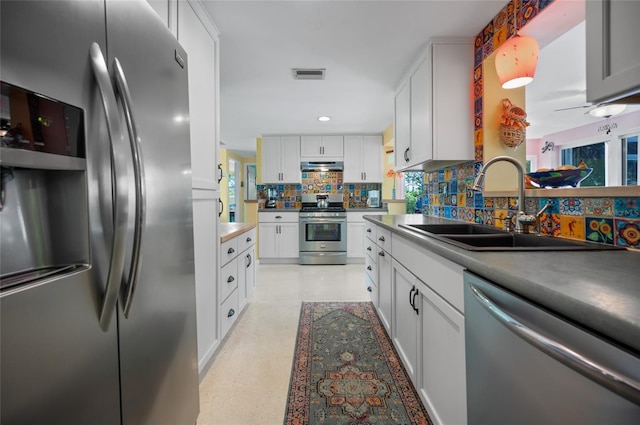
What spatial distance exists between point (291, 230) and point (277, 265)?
64 cm

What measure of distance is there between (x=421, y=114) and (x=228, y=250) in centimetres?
188

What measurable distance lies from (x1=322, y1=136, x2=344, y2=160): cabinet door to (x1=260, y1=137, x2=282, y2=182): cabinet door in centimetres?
83

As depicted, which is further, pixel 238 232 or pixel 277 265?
pixel 277 265

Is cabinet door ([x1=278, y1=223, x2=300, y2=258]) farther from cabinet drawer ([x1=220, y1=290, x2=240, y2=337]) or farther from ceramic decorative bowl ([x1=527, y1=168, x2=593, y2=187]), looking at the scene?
ceramic decorative bowl ([x1=527, y1=168, x2=593, y2=187])

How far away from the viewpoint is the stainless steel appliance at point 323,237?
468 cm

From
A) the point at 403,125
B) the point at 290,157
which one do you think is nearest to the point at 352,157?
the point at 290,157

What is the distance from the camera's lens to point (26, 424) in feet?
1.60

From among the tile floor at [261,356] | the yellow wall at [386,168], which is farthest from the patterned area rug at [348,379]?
the yellow wall at [386,168]

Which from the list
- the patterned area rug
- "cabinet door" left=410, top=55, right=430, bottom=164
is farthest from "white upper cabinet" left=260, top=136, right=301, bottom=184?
the patterned area rug

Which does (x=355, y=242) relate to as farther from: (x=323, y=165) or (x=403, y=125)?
(x=403, y=125)

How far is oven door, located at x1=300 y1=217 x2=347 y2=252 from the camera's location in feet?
15.4

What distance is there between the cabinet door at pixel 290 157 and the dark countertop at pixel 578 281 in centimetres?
421

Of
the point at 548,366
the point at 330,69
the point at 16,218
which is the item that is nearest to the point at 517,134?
the point at 330,69

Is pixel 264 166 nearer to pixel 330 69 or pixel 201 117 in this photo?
pixel 330 69
